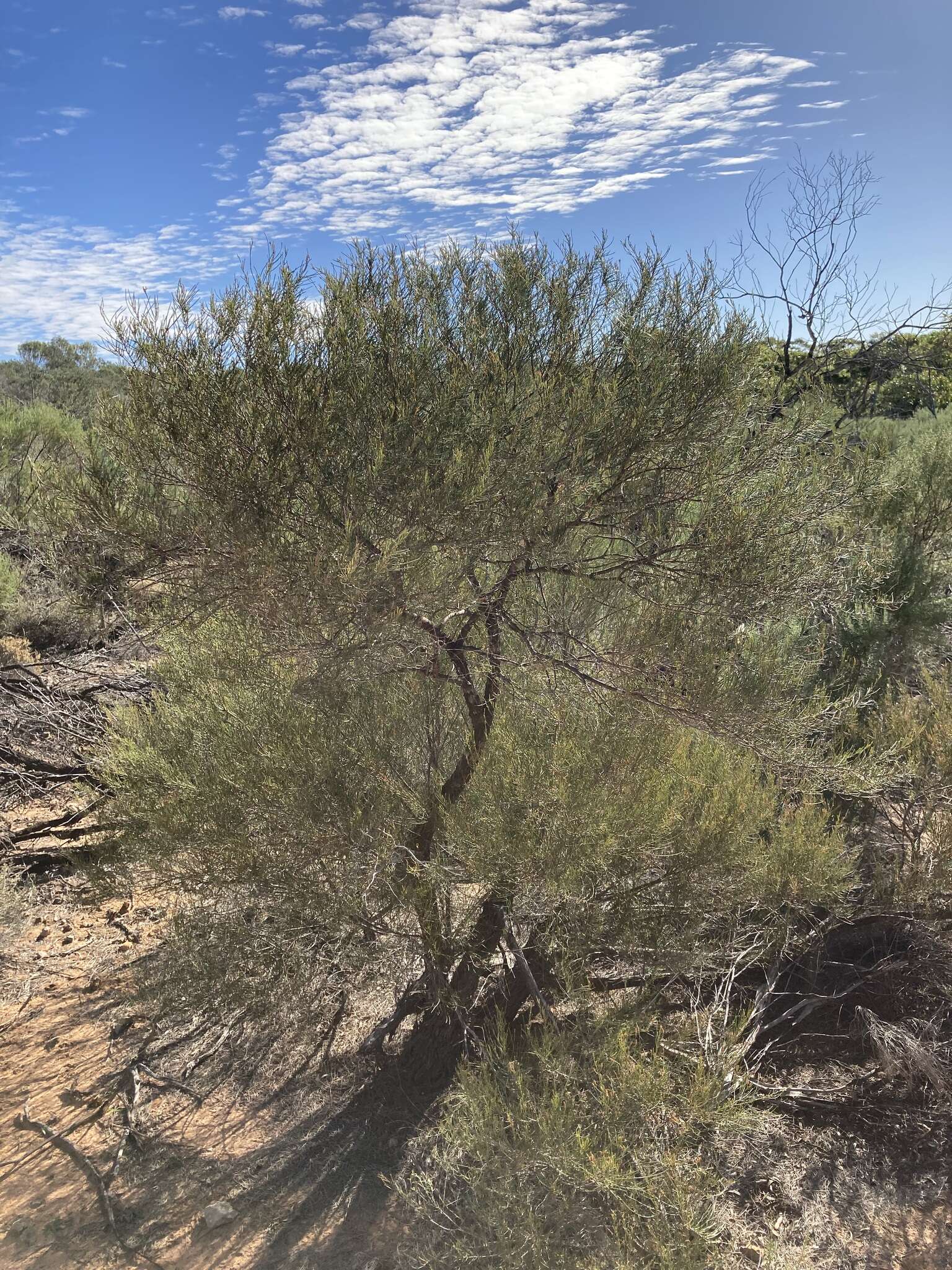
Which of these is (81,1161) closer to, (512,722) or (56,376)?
(512,722)

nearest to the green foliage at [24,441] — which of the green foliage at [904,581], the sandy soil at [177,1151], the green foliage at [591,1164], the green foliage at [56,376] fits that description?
the green foliage at [56,376]

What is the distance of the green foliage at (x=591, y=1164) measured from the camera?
2887mm

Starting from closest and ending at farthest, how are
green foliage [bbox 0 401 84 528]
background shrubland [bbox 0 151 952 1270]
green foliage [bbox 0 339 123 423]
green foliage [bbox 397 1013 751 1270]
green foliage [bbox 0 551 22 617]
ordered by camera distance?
1. green foliage [bbox 397 1013 751 1270]
2. background shrubland [bbox 0 151 952 1270]
3. green foliage [bbox 0 551 22 617]
4. green foliage [bbox 0 401 84 528]
5. green foliage [bbox 0 339 123 423]

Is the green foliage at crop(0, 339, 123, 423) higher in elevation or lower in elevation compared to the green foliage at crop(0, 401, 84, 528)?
higher

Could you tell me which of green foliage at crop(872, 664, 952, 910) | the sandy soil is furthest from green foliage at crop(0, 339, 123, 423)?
green foliage at crop(872, 664, 952, 910)

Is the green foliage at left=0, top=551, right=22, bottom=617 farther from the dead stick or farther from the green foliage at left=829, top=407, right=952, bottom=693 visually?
the green foliage at left=829, top=407, right=952, bottom=693

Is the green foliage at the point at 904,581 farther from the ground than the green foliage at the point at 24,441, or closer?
closer

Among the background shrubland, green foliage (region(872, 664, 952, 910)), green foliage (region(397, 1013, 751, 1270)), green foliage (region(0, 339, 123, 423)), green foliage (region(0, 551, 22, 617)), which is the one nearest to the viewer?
green foliage (region(397, 1013, 751, 1270))

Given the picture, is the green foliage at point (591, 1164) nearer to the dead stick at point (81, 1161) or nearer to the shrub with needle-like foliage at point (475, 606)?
the shrub with needle-like foliage at point (475, 606)

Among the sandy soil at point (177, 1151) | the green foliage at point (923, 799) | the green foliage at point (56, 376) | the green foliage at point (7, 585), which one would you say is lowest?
the sandy soil at point (177, 1151)

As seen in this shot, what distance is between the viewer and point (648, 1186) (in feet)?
9.30

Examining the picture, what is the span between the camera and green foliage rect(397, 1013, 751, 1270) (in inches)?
114

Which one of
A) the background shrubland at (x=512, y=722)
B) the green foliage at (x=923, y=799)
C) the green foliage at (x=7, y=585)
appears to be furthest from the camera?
the green foliage at (x=7, y=585)

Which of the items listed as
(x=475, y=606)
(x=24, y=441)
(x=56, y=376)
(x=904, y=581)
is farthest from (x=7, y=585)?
(x=56, y=376)
